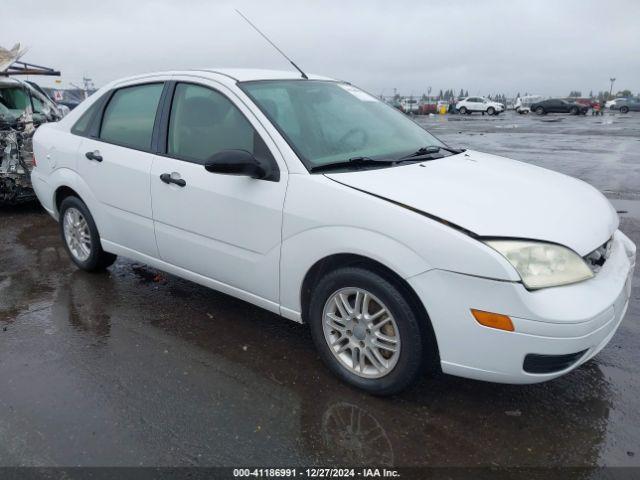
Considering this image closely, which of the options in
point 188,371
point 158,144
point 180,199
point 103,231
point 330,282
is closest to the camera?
point 330,282

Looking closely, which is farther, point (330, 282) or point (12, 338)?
point (12, 338)

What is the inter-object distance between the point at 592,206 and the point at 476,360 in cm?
123

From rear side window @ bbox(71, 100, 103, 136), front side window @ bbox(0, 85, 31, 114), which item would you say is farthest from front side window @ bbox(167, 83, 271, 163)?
front side window @ bbox(0, 85, 31, 114)

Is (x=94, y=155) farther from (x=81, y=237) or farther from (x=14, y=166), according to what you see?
(x=14, y=166)

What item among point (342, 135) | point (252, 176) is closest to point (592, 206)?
point (342, 135)

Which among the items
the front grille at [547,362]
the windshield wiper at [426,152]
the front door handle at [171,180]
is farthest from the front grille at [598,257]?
the front door handle at [171,180]

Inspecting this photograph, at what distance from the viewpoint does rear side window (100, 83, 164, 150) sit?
4020 millimetres

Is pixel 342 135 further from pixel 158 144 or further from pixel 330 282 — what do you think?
pixel 158 144

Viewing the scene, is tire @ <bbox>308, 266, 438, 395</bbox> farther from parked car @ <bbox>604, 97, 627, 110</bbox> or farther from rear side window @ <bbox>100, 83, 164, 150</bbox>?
parked car @ <bbox>604, 97, 627, 110</bbox>

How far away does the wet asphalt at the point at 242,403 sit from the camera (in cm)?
257

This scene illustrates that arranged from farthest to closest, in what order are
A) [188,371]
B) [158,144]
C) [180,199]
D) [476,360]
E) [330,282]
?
[158,144]
[180,199]
[188,371]
[330,282]
[476,360]

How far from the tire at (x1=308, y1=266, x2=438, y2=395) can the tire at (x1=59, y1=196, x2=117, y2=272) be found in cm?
244

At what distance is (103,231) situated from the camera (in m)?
4.47

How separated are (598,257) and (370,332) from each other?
1250 millimetres
